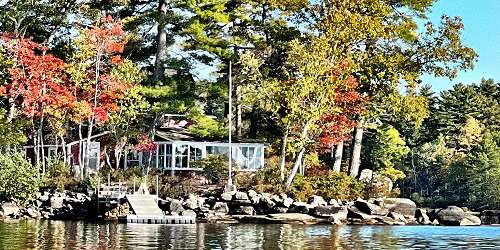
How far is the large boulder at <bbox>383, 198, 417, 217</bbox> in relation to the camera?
39.6 metres

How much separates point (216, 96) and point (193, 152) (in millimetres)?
3166

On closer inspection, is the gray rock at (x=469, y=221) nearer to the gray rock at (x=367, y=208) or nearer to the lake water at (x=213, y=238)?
the gray rock at (x=367, y=208)

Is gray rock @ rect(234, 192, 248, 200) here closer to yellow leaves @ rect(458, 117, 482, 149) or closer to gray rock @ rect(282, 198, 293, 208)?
gray rock @ rect(282, 198, 293, 208)

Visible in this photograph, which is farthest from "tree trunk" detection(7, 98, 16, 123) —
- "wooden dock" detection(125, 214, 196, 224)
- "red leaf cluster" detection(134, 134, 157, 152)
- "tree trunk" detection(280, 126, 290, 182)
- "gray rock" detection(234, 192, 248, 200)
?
"tree trunk" detection(280, 126, 290, 182)

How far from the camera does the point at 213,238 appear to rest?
2425cm

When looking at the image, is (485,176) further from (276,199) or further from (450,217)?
(276,199)

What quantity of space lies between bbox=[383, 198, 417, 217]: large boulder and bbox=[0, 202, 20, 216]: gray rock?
16092 mm

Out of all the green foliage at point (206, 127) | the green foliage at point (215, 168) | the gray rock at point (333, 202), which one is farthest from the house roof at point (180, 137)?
the gray rock at point (333, 202)

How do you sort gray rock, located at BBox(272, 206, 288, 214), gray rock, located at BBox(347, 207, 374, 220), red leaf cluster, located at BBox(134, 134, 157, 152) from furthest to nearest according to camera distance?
red leaf cluster, located at BBox(134, 134, 157, 152) < gray rock, located at BBox(347, 207, 374, 220) < gray rock, located at BBox(272, 206, 288, 214)

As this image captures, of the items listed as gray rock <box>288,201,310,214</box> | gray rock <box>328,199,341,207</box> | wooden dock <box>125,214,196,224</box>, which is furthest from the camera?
gray rock <box>328,199,341,207</box>

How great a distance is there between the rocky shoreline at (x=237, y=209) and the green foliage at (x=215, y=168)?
9.18 feet

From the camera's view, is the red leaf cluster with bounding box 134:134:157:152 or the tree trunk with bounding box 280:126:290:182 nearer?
the tree trunk with bounding box 280:126:290:182

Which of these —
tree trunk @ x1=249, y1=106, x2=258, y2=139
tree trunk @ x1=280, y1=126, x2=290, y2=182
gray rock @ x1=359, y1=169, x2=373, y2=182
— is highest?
tree trunk @ x1=249, y1=106, x2=258, y2=139

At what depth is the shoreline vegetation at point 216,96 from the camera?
37688 mm
